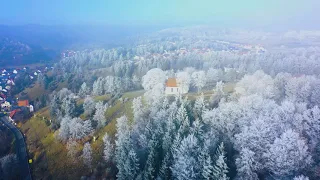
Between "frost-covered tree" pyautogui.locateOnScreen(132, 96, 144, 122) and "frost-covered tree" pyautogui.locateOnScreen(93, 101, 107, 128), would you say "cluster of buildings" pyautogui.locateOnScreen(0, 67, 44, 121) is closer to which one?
"frost-covered tree" pyautogui.locateOnScreen(93, 101, 107, 128)

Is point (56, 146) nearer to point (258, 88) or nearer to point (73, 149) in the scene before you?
point (73, 149)

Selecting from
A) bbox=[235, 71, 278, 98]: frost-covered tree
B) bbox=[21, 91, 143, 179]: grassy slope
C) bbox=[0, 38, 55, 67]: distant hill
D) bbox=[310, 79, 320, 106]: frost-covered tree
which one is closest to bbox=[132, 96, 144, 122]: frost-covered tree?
bbox=[21, 91, 143, 179]: grassy slope

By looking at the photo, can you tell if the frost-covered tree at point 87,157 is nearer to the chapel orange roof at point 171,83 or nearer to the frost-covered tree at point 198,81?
the chapel orange roof at point 171,83

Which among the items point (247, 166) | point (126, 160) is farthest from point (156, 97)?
point (247, 166)

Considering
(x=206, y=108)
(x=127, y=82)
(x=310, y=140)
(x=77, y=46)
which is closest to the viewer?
(x=310, y=140)

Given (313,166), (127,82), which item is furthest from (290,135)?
(127,82)

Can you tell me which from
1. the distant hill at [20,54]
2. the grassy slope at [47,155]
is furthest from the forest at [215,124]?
A: the distant hill at [20,54]

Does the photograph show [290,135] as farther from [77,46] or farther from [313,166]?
[77,46]
